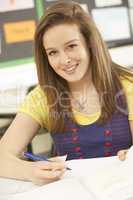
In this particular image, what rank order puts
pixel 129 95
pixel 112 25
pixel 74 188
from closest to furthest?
pixel 74 188
pixel 129 95
pixel 112 25

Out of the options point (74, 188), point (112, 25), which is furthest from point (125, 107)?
point (112, 25)

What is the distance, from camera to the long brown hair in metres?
1.15

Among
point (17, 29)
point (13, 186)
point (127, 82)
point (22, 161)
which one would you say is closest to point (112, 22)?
point (17, 29)

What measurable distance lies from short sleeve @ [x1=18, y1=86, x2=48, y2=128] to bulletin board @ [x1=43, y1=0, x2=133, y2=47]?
1.11 meters

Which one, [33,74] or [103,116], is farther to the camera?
[33,74]

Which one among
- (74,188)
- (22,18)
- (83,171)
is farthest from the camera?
(22,18)

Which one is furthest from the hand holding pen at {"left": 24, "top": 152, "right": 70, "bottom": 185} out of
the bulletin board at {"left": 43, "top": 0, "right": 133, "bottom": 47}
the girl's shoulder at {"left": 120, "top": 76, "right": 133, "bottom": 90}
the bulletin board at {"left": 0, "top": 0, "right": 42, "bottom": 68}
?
the bulletin board at {"left": 43, "top": 0, "right": 133, "bottom": 47}

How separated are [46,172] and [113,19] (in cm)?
153

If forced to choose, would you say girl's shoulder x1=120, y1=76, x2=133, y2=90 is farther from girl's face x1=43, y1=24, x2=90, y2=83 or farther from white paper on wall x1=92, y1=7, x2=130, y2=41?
white paper on wall x1=92, y1=7, x2=130, y2=41

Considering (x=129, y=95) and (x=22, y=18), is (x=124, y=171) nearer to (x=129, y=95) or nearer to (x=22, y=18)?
(x=129, y=95)

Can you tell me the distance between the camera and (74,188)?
2.85 feet

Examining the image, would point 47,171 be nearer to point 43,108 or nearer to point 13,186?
point 13,186

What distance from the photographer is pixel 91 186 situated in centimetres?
87

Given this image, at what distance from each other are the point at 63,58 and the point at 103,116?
0.22 metres
